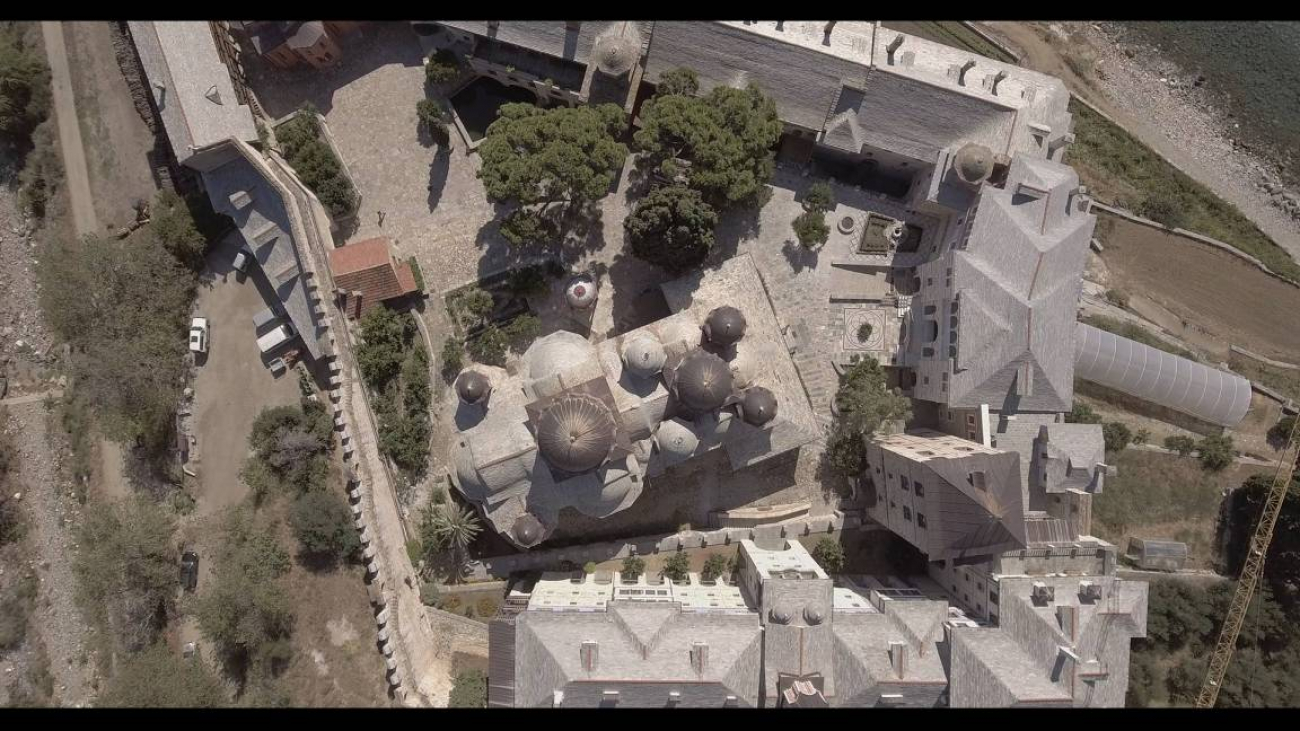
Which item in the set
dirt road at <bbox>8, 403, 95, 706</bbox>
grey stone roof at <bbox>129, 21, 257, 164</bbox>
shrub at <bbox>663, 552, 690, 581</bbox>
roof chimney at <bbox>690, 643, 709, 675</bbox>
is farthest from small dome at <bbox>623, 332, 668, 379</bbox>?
dirt road at <bbox>8, 403, 95, 706</bbox>

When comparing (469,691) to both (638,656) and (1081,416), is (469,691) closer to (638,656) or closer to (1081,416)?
(638,656)

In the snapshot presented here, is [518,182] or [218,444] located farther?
[218,444]

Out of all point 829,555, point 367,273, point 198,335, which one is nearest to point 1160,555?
point 829,555

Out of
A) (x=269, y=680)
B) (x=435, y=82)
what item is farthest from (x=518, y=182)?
(x=269, y=680)

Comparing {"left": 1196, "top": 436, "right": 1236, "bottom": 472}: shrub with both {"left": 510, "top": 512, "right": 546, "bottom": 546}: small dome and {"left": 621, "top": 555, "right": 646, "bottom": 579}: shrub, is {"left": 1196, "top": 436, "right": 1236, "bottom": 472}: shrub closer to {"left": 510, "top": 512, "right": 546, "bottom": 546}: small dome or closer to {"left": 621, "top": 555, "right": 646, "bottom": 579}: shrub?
{"left": 621, "top": 555, "right": 646, "bottom": 579}: shrub

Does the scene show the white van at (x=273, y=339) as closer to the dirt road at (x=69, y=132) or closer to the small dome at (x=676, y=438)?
the dirt road at (x=69, y=132)

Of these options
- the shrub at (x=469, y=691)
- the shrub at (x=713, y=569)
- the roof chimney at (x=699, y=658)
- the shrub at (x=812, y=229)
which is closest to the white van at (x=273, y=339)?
the shrub at (x=469, y=691)

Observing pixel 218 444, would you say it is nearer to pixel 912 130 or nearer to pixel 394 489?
pixel 394 489
